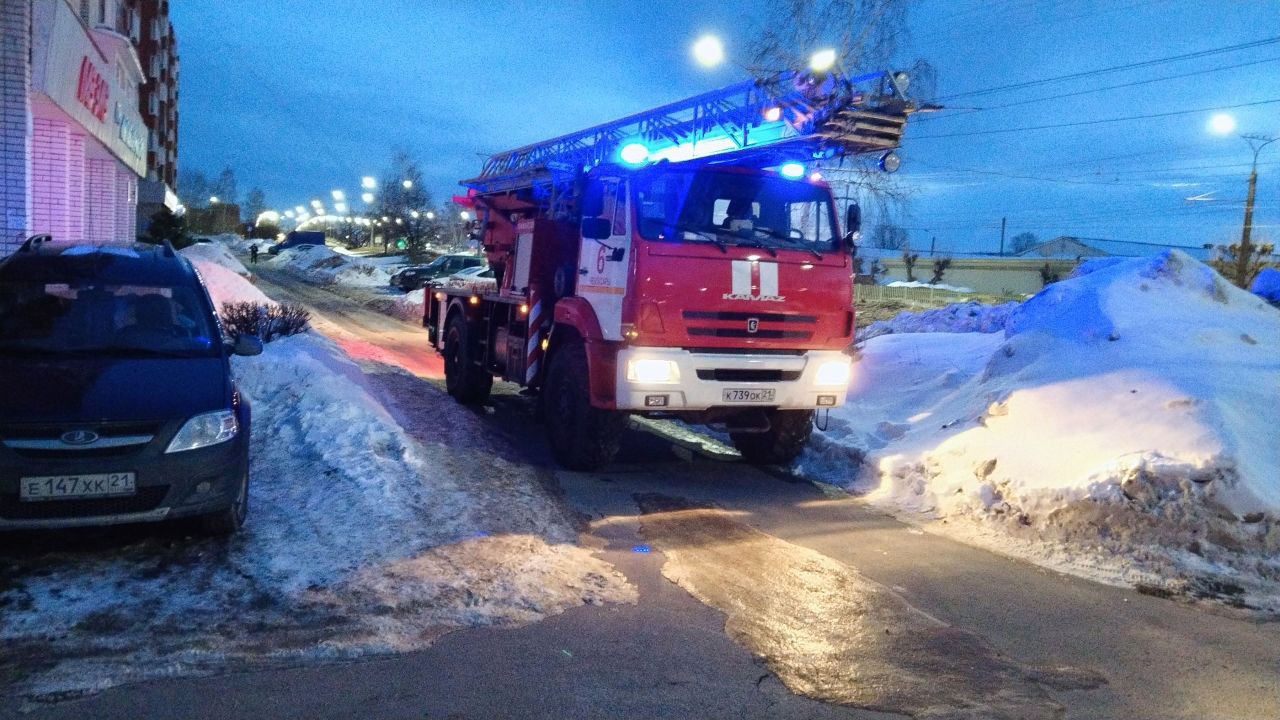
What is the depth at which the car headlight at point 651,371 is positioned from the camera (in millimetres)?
7629

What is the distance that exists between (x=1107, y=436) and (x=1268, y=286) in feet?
56.4

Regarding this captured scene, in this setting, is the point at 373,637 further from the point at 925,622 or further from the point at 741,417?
the point at 741,417

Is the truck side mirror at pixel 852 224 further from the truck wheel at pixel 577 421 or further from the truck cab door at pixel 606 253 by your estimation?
the truck wheel at pixel 577 421

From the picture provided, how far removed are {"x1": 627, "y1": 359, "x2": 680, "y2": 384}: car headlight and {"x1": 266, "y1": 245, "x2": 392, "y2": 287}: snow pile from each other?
122ft

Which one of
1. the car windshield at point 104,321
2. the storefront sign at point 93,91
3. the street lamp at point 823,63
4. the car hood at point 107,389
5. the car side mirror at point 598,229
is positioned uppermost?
the storefront sign at point 93,91

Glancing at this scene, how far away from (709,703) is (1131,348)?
23.6 ft

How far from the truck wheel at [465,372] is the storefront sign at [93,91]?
683 centimetres

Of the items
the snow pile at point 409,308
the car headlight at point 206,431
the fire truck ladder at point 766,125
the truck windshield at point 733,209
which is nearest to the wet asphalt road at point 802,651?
the car headlight at point 206,431

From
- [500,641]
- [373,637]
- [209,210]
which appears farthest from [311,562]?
[209,210]

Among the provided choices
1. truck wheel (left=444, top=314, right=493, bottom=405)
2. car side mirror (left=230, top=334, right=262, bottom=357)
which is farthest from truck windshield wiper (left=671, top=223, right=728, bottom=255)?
truck wheel (left=444, top=314, right=493, bottom=405)

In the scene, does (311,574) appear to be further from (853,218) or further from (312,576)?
(853,218)

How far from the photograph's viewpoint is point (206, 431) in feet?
17.0

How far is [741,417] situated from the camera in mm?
8414

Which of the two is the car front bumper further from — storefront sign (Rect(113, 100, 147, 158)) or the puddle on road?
storefront sign (Rect(113, 100, 147, 158))
